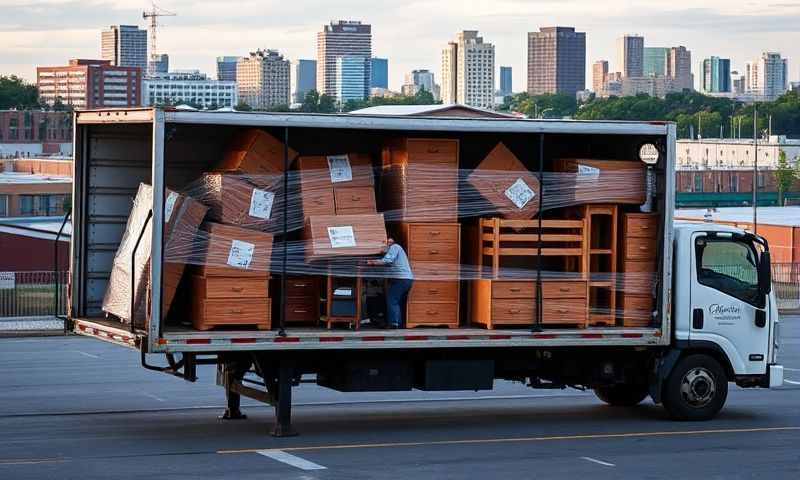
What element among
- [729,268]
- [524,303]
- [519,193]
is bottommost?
[524,303]

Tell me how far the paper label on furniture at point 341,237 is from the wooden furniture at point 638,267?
3362mm

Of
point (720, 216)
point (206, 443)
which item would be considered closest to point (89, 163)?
point (206, 443)

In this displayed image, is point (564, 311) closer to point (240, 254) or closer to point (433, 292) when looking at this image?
point (433, 292)

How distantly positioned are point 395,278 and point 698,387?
4.16 metres

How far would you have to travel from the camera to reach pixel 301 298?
15.7 metres

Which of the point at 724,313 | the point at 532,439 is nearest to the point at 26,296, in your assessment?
the point at 532,439

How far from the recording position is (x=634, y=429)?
55.0 ft

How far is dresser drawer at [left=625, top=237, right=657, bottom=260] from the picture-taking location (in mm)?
16672

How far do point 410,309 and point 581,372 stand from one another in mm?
2461

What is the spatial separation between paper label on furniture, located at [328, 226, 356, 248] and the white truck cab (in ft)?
13.2

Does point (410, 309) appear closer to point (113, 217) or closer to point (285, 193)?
point (285, 193)

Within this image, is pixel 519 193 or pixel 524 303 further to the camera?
pixel 519 193

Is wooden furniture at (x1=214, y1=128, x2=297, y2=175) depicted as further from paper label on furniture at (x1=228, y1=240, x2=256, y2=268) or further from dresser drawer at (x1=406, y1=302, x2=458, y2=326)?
dresser drawer at (x1=406, y1=302, x2=458, y2=326)

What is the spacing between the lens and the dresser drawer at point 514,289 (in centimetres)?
1605
